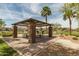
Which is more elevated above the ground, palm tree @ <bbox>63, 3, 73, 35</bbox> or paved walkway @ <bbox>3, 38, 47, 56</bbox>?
palm tree @ <bbox>63, 3, 73, 35</bbox>

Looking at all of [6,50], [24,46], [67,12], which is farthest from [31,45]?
[67,12]

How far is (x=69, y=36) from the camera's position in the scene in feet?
6.66

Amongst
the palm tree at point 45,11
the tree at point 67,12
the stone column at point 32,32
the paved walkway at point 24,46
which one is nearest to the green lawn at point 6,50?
the paved walkway at point 24,46

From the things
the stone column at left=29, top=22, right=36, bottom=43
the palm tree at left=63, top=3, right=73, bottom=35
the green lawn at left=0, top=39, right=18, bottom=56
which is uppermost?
the palm tree at left=63, top=3, right=73, bottom=35

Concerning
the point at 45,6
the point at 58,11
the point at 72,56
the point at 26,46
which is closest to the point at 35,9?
the point at 45,6

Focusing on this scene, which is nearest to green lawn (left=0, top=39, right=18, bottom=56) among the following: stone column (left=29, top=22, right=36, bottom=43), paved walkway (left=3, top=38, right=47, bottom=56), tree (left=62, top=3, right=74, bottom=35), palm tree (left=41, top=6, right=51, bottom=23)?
paved walkway (left=3, top=38, right=47, bottom=56)

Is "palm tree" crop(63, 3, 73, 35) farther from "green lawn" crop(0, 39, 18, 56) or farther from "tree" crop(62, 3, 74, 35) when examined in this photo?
"green lawn" crop(0, 39, 18, 56)

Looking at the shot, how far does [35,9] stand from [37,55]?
1.42 ft

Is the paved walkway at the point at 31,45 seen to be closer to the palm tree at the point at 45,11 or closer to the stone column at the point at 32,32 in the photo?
the stone column at the point at 32,32

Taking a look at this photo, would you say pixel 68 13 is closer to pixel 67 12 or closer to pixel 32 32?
pixel 67 12

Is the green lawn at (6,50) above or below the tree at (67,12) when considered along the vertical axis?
below

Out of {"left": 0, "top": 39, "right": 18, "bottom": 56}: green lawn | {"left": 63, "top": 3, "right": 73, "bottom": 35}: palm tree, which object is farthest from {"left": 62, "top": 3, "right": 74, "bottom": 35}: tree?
{"left": 0, "top": 39, "right": 18, "bottom": 56}: green lawn

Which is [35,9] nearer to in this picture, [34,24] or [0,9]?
[34,24]

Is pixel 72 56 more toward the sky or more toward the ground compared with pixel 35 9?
more toward the ground
